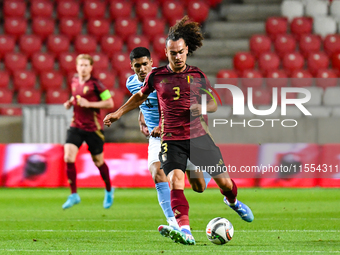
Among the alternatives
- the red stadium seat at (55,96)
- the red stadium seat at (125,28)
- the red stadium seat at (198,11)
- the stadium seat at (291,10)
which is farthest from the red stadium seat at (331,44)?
the red stadium seat at (55,96)

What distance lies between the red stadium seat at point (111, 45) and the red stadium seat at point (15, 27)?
231 centimetres

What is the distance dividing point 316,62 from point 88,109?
9343 mm

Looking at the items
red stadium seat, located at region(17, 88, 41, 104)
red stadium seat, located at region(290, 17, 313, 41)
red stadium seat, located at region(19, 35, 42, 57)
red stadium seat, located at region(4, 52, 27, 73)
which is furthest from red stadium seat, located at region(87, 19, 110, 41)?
red stadium seat, located at region(290, 17, 313, 41)

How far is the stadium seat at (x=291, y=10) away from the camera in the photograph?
17281 mm

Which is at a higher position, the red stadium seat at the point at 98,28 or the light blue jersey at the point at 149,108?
the red stadium seat at the point at 98,28

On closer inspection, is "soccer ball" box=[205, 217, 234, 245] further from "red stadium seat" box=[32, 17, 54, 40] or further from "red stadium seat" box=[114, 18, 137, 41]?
"red stadium seat" box=[32, 17, 54, 40]

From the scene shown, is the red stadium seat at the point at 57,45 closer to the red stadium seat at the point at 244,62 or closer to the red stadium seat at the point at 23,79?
the red stadium seat at the point at 23,79

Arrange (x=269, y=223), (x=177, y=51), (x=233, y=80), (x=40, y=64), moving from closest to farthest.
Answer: (x=177, y=51) → (x=269, y=223) → (x=233, y=80) → (x=40, y=64)

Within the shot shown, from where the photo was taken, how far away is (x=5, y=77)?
49.4 feet

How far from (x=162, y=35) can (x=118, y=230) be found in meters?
11.0

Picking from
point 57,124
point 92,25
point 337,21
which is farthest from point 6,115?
point 337,21

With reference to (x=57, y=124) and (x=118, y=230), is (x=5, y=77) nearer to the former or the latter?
(x=57, y=124)

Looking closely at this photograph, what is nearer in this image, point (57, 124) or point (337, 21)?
point (57, 124)

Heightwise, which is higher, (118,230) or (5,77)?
(5,77)
